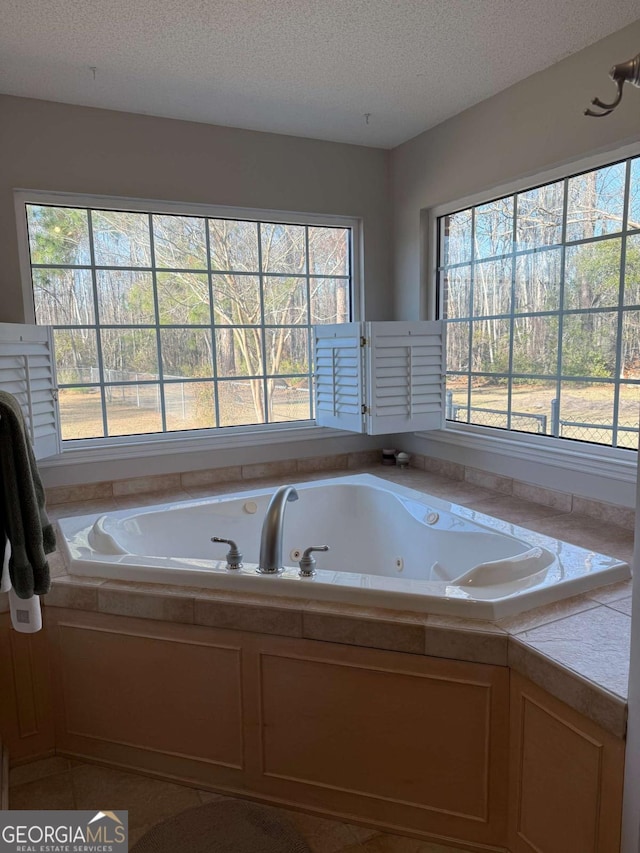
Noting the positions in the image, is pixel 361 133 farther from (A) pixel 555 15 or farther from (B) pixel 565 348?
(B) pixel 565 348

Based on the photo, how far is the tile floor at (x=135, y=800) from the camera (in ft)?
5.18

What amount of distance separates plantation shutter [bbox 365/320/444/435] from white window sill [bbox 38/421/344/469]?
20.0 inches

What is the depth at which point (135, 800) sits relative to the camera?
5.72 ft

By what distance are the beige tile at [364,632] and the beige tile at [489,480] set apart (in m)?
1.39

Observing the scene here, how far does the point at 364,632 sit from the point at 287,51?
6.77 ft

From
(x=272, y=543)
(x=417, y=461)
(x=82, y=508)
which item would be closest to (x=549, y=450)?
(x=417, y=461)

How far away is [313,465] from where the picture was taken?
10.9 ft

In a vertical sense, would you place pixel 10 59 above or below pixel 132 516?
above

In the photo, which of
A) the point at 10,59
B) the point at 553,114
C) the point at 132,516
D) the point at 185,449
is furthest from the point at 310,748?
the point at 10,59

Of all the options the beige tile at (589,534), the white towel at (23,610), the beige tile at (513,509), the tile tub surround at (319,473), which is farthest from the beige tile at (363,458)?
the white towel at (23,610)

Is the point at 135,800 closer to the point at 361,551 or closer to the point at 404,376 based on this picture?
the point at 361,551

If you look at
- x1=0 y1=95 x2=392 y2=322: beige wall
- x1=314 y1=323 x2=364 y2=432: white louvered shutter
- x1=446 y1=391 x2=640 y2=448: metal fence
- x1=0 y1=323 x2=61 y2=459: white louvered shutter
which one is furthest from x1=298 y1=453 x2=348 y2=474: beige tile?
x1=0 y1=323 x2=61 y2=459: white louvered shutter

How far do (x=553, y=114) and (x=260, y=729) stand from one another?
248 centimetres

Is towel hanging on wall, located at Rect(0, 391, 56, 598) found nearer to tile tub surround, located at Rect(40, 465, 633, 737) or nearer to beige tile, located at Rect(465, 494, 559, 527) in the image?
tile tub surround, located at Rect(40, 465, 633, 737)
